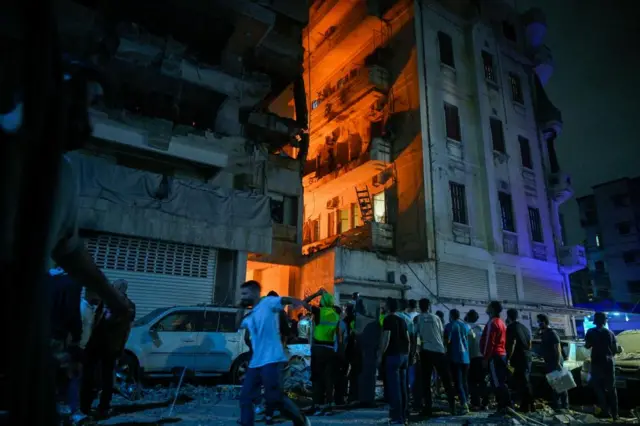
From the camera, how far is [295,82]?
2066 cm

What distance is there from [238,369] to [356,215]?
14089 millimetres

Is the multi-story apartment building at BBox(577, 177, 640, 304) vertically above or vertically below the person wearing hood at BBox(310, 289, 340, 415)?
above

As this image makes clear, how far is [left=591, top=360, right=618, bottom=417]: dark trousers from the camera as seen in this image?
23.6ft

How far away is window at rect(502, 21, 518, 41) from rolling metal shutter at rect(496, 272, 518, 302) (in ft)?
49.1

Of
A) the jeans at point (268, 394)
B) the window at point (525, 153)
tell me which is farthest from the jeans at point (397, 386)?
the window at point (525, 153)

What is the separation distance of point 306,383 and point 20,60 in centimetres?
1015

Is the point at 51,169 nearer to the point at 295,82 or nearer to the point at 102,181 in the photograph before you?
the point at 102,181

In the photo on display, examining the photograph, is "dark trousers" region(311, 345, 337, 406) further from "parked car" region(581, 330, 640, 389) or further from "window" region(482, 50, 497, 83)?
"window" region(482, 50, 497, 83)

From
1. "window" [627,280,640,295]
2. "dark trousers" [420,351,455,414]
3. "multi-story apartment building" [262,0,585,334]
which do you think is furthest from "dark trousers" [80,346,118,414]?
"window" [627,280,640,295]

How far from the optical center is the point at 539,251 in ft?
76.5

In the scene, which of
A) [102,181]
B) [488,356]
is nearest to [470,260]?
[488,356]

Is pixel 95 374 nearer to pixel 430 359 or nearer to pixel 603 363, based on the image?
pixel 430 359

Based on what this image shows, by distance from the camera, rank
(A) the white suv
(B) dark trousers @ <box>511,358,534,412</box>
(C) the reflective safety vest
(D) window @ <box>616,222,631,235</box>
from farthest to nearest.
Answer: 1. (D) window @ <box>616,222,631,235</box>
2. (A) the white suv
3. (C) the reflective safety vest
4. (B) dark trousers @ <box>511,358,534,412</box>

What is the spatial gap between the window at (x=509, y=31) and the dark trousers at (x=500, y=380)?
2470 centimetres
